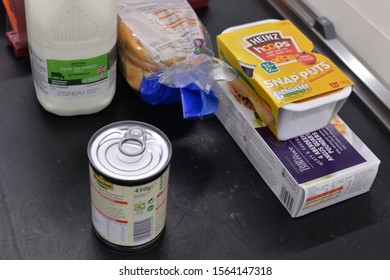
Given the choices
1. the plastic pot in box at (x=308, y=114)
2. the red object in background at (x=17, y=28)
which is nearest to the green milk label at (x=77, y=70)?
the red object in background at (x=17, y=28)

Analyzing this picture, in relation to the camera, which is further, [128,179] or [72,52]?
[72,52]

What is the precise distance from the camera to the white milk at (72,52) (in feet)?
2.51

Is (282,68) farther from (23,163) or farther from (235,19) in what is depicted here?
(23,163)

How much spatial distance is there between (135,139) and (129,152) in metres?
0.02

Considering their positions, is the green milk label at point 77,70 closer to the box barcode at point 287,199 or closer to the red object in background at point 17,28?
the red object in background at point 17,28

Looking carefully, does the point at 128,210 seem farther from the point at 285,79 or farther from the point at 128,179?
the point at 285,79

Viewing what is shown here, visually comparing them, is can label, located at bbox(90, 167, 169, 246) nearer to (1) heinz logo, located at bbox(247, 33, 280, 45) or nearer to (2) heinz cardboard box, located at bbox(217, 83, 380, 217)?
(2) heinz cardboard box, located at bbox(217, 83, 380, 217)

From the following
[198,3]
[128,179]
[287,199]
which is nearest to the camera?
[128,179]

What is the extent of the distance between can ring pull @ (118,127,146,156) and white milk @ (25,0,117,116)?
182mm

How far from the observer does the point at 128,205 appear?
2.13ft

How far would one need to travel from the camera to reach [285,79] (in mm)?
808

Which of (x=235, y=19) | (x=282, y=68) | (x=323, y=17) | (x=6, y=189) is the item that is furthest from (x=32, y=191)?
(x=323, y=17)

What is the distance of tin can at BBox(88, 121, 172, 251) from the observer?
63 centimetres

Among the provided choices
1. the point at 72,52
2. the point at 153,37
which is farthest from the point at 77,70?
the point at 153,37
